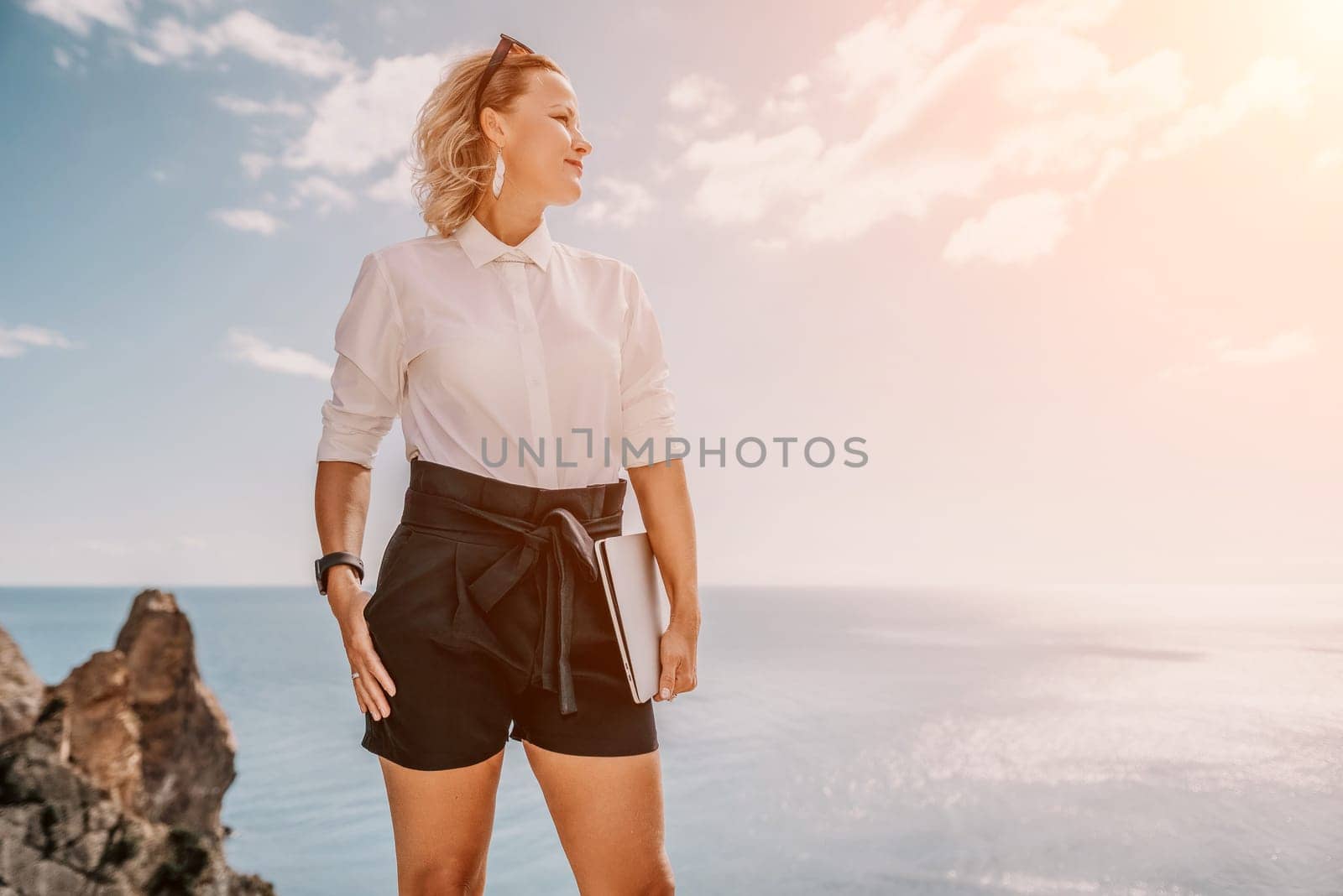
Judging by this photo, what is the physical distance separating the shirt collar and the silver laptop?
2.07 feet

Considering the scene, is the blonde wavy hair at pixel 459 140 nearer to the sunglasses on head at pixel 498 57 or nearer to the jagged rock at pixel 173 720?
the sunglasses on head at pixel 498 57

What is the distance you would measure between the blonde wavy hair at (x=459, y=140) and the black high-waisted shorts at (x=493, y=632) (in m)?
0.61

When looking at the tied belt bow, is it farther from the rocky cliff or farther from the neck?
the rocky cliff

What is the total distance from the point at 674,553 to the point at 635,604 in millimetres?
156

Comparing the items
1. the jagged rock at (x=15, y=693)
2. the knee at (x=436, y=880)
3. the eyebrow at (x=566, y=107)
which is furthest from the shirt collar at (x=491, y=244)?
the jagged rock at (x=15, y=693)

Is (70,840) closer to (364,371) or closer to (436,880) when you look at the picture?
(436,880)

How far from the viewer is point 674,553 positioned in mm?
1768

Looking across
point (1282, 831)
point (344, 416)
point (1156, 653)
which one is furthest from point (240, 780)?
point (1156, 653)

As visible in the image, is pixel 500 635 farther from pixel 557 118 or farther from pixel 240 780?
pixel 240 780

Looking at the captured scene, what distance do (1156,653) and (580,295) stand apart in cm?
11931

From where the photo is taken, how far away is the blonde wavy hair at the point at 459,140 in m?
1.85

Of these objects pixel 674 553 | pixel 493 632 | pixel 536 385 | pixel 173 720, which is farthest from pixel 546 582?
pixel 173 720

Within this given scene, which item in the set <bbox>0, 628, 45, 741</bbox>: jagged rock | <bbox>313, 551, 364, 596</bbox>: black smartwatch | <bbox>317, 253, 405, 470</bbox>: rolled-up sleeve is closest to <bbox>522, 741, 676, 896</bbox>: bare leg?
<bbox>313, 551, 364, 596</bbox>: black smartwatch

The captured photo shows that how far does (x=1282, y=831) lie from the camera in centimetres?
4209
